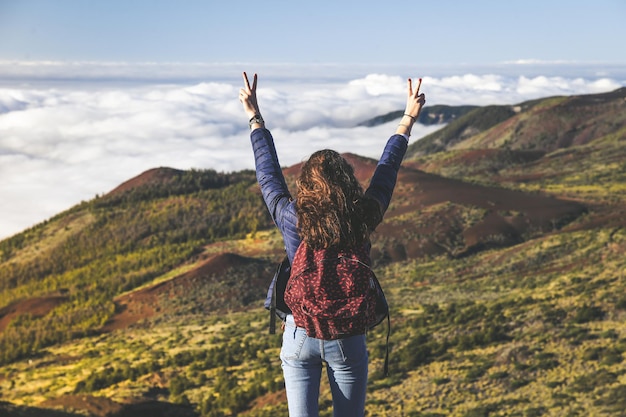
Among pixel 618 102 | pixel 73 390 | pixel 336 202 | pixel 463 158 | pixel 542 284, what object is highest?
pixel 618 102

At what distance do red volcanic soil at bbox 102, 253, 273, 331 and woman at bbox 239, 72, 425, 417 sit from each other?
1685 inches

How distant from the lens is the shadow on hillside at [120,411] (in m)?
20.9

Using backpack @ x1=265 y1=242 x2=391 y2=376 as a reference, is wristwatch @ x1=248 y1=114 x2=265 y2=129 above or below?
above

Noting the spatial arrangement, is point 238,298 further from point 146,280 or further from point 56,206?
point 56,206

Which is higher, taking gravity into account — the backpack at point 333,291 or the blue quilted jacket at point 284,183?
the blue quilted jacket at point 284,183

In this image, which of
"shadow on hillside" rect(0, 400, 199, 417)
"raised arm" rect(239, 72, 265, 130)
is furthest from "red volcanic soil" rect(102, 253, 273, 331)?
"raised arm" rect(239, 72, 265, 130)

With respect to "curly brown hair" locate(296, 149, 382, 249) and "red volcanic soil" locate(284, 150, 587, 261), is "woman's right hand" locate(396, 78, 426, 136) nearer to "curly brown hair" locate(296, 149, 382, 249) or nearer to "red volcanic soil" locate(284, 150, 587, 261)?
"curly brown hair" locate(296, 149, 382, 249)

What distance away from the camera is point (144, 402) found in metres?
24.1

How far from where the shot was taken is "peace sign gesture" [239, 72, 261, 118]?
→ 4064 millimetres

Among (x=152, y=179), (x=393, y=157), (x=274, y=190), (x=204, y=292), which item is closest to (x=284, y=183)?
(x=274, y=190)

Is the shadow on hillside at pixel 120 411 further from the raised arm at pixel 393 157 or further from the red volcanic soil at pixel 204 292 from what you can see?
the red volcanic soil at pixel 204 292

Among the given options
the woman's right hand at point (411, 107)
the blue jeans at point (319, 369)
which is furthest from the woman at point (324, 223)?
the woman's right hand at point (411, 107)

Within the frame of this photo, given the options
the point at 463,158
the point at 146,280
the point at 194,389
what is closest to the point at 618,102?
the point at 463,158

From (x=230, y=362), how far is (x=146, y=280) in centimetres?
3467
